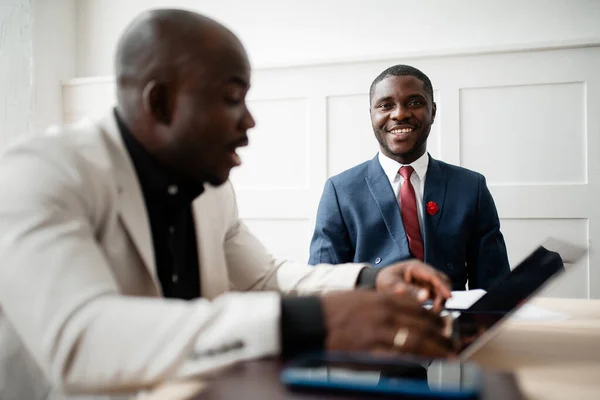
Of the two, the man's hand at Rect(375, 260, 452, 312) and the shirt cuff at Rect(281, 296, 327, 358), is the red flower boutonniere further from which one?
the shirt cuff at Rect(281, 296, 327, 358)

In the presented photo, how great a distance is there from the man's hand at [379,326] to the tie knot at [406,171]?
3.94 ft

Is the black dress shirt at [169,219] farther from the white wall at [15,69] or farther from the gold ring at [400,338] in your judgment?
the white wall at [15,69]

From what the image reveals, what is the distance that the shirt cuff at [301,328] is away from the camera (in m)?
0.59

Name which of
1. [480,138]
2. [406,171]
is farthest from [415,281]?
[480,138]

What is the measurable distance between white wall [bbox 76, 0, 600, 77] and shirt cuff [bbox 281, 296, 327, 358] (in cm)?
235

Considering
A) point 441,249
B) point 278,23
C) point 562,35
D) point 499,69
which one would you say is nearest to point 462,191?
point 441,249

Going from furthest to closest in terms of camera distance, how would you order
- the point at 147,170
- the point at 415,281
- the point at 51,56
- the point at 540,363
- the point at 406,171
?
1. the point at 51,56
2. the point at 406,171
3. the point at 415,281
4. the point at 147,170
5. the point at 540,363

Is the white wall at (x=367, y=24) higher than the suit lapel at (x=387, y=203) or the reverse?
higher

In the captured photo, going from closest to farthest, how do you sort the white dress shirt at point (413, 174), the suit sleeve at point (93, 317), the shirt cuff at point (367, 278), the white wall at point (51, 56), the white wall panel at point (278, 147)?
the suit sleeve at point (93, 317)
the shirt cuff at point (367, 278)
the white dress shirt at point (413, 174)
the white wall panel at point (278, 147)
the white wall at point (51, 56)

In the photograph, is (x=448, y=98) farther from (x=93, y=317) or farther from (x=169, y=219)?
(x=93, y=317)

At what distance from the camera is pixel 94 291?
594 mm

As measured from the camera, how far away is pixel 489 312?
864 mm

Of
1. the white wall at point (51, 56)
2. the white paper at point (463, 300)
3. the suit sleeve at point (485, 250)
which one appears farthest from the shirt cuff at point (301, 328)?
the white wall at point (51, 56)

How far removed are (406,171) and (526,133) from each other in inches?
45.4
